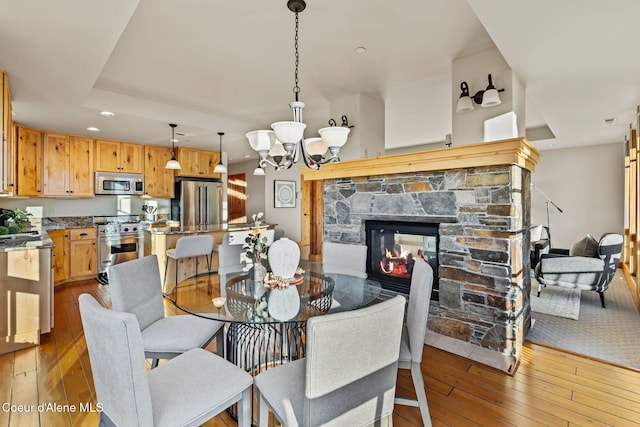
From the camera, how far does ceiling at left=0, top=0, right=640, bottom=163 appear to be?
1.86 metres

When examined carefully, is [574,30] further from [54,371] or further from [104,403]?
[54,371]

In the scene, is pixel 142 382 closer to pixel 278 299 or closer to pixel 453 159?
pixel 278 299

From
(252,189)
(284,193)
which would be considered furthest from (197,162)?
(252,189)

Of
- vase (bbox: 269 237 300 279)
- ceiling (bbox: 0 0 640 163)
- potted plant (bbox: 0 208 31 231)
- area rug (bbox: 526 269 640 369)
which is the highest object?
ceiling (bbox: 0 0 640 163)

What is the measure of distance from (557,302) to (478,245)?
2237 mm

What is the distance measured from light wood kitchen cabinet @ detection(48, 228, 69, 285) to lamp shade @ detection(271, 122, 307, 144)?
14.6 feet

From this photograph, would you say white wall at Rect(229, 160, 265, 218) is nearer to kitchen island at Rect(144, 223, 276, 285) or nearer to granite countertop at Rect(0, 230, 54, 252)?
kitchen island at Rect(144, 223, 276, 285)

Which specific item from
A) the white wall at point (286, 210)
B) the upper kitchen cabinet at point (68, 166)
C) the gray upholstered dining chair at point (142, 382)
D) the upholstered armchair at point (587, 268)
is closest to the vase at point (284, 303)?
the gray upholstered dining chair at point (142, 382)

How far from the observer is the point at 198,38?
241cm

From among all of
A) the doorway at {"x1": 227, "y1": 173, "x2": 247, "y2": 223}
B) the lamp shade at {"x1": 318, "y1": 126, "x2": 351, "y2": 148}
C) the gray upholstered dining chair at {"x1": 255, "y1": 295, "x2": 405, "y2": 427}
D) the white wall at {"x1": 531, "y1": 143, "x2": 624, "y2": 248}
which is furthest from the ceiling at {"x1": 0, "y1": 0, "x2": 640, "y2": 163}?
the doorway at {"x1": 227, "y1": 173, "x2": 247, "y2": 223}

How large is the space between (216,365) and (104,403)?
1.42 feet

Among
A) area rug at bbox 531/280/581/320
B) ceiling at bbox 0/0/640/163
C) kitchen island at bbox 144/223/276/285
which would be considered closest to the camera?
ceiling at bbox 0/0/640/163

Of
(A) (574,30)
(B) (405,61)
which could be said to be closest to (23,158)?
(B) (405,61)

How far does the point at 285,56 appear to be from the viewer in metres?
2.70
